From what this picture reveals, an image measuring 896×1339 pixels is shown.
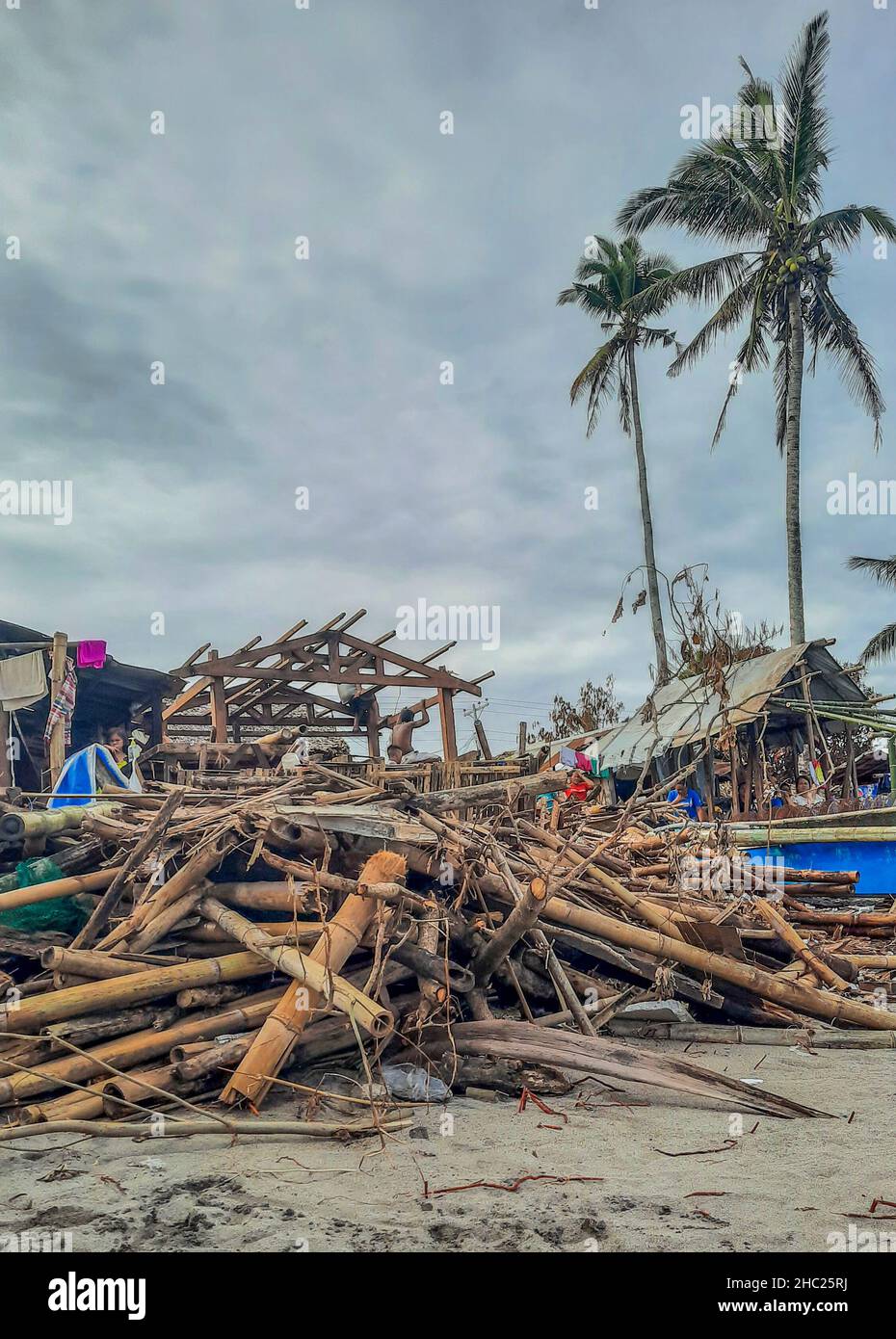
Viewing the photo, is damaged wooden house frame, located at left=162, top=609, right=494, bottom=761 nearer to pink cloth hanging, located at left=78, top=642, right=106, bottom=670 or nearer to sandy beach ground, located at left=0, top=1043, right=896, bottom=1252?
pink cloth hanging, located at left=78, top=642, right=106, bottom=670

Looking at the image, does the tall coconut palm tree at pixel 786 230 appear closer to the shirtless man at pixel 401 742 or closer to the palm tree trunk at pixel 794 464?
the palm tree trunk at pixel 794 464

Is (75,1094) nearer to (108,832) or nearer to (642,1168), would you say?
(108,832)

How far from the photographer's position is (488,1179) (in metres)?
3.63

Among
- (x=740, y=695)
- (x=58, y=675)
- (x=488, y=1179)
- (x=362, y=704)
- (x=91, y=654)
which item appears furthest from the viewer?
(x=740, y=695)

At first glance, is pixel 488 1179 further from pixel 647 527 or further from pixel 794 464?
pixel 647 527

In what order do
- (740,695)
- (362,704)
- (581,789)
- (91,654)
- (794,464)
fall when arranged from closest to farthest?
(91,654) → (362,704) → (581,789) → (740,695) → (794,464)

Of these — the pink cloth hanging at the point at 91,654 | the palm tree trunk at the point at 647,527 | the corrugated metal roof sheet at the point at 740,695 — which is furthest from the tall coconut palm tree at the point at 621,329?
the pink cloth hanging at the point at 91,654

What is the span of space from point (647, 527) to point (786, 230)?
405 inches

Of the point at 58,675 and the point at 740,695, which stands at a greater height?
the point at 740,695

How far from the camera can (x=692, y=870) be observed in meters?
8.62

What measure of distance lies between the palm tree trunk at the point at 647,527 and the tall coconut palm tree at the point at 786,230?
6.68 meters

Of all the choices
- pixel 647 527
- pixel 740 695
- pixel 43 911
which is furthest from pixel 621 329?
pixel 43 911

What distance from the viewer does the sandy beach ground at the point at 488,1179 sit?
3.11 metres
